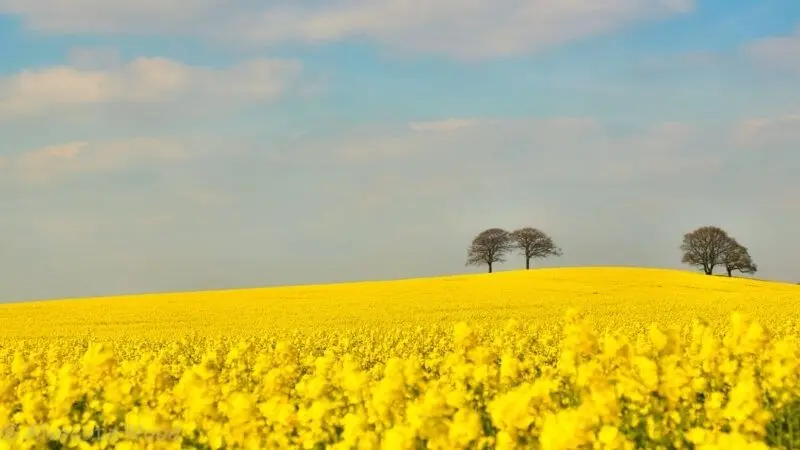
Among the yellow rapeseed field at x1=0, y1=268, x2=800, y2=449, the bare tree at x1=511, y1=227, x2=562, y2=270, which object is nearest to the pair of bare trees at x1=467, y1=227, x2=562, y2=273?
the bare tree at x1=511, y1=227, x2=562, y2=270

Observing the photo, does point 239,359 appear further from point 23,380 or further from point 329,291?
point 329,291

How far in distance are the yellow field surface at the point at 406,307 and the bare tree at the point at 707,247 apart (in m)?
23.8

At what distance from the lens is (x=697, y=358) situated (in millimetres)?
10516

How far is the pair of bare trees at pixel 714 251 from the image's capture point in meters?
72.0

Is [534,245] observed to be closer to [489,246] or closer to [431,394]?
[489,246]

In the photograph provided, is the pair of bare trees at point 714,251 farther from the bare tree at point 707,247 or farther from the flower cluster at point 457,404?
the flower cluster at point 457,404

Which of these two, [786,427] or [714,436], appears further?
[786,427]

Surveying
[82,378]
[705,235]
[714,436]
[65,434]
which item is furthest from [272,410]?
[705,235]

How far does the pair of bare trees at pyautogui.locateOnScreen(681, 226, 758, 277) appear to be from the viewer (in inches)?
2835

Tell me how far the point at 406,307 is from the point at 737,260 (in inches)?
1876

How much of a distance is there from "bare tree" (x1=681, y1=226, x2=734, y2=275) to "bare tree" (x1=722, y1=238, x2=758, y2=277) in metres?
0.23

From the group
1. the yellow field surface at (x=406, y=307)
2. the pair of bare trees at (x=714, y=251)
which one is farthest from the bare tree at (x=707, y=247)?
the yellow field surface at (x=406, y=307)

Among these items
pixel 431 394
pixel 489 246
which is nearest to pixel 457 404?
pixel 431 394

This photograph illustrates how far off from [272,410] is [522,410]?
7.18 feet
